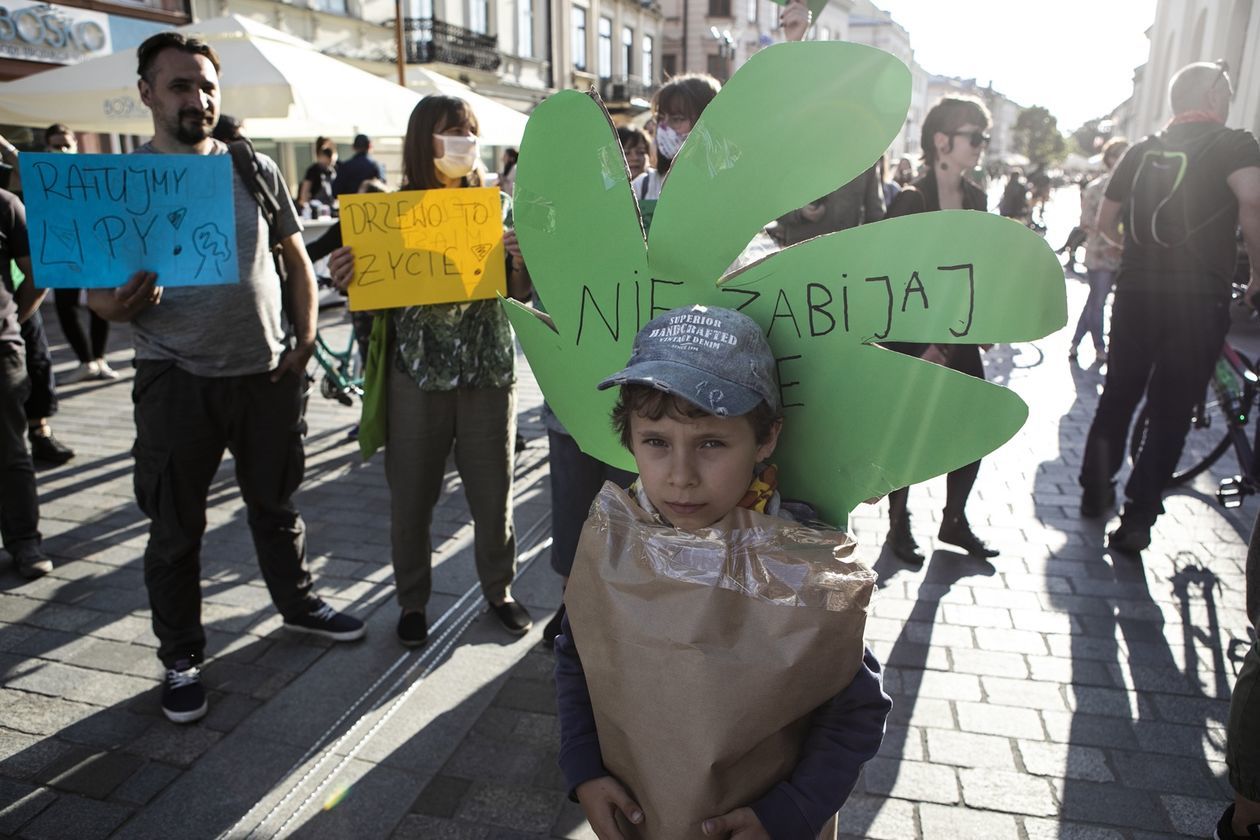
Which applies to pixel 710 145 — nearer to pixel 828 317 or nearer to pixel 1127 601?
pixel 828 317

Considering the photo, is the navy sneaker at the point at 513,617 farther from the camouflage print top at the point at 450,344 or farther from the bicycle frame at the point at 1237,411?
the bicycle frame at the point at 1237,411

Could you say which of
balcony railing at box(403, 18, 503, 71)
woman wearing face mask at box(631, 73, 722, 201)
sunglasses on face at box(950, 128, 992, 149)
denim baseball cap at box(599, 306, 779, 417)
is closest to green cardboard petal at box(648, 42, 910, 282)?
denim baseball cap at box(599, 306, 779, 417)

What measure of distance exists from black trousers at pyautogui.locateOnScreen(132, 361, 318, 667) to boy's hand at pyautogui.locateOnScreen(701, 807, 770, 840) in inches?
88.6

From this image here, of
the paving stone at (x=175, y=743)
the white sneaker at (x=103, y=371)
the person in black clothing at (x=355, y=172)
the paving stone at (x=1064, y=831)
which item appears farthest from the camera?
the person in black clothing at (x=355, y=172)

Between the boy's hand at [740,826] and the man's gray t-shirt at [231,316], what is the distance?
2.24 metres

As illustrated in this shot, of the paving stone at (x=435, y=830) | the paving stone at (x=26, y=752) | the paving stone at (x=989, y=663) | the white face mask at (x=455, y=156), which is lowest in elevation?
the paving stone at (x=435, y=830)

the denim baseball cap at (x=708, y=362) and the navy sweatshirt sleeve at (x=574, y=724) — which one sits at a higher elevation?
the denim baseball cap at (x=708, y=362)

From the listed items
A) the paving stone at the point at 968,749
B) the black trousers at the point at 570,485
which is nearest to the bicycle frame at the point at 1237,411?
the paving stone at the point at 968,749

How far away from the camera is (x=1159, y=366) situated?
4098 mm

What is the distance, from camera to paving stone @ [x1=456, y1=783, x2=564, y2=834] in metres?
2.42

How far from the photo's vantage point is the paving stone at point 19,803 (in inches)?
94.8

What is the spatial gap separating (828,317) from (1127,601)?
10.2 feet

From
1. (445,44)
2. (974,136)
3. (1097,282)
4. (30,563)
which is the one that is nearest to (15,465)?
(30,563)

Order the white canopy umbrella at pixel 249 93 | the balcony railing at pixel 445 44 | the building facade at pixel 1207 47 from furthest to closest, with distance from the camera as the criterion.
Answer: the balcony railing at pixel 445 44 → the building facade at pixel 1207 47 → the white canopy umbrella at pixel 249 93
